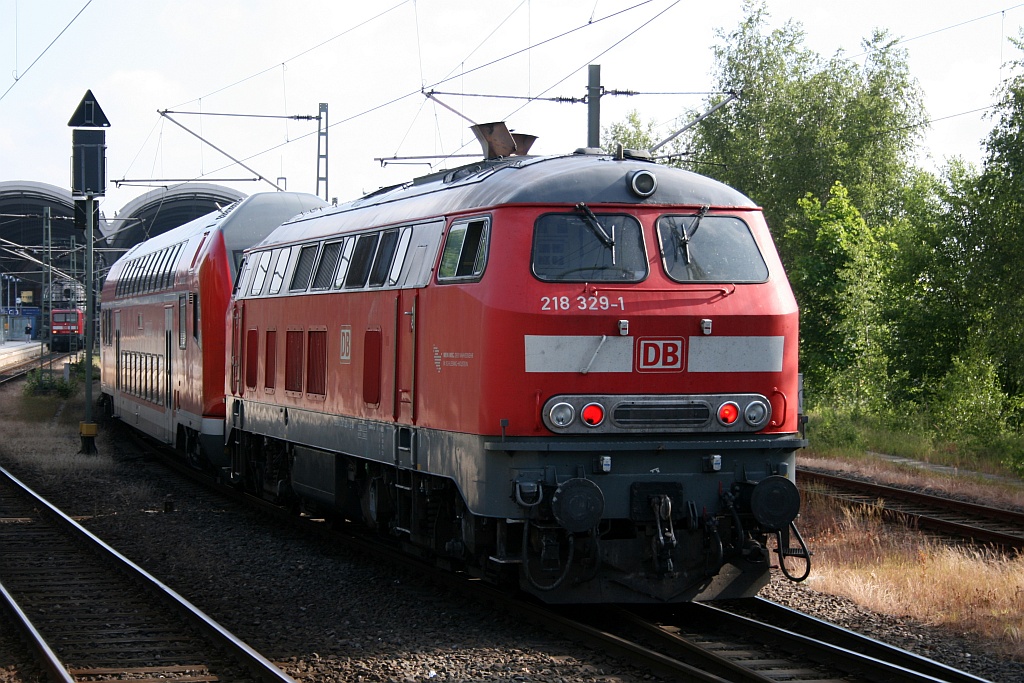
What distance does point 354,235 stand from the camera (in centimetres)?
1171

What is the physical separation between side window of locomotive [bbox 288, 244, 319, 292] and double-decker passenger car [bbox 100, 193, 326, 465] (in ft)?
15.6

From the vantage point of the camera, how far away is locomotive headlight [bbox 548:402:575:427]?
28.4 ft

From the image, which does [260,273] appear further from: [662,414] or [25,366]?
[25,366]

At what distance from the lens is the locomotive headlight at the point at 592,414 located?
8.71 meters

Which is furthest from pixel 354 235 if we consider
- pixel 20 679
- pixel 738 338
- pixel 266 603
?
pixel 20 679

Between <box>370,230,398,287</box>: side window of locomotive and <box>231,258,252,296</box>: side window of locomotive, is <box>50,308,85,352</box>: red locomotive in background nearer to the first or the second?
<box>231,258,252,296</box>: side window of locomotive

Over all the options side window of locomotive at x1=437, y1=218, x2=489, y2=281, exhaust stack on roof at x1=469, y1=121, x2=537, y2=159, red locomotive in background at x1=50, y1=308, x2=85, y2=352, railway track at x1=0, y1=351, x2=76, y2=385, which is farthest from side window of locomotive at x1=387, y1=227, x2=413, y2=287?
red locomotive in background at x1=50, y1=308, x2=85, y2=352

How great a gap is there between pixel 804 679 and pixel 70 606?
6.22m

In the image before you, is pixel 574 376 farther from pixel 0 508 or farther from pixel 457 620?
pixel 0 508

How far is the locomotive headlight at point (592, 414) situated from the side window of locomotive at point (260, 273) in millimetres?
6840

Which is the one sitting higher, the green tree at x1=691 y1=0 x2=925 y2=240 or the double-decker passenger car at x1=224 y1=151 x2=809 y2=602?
the green tree at x1=691 y1=0 x2=925 y2=240

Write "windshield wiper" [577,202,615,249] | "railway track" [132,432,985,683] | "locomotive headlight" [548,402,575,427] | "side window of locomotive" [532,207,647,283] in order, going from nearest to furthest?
"railway track" [132,432,985,683]
"locomotive headlight" [548,402,575,427]
"side window of locomotive" [532,207,647,283]
"windshield wiper" [577,202,615,249]

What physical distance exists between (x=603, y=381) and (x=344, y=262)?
395cm

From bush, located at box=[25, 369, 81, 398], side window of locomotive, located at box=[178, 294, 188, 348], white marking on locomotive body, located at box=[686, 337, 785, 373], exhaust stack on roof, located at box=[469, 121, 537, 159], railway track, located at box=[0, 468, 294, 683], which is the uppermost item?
exhaust stack on roof, located at box=[469, 121, 537, 159]
